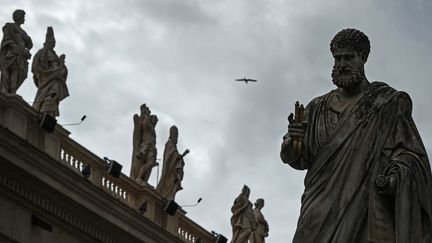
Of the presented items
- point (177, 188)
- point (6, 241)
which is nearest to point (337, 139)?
point (6, 241)

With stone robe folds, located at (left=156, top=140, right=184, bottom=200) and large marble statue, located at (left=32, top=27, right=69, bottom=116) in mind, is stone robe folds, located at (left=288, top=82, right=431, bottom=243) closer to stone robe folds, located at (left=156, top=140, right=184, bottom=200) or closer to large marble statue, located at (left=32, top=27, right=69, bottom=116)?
large marble statue, located at (left=32, top=27, right=69, bottom=116)

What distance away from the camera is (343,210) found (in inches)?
325

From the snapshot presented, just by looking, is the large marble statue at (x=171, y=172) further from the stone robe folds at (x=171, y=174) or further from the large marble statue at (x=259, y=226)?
the large marble statue at (x=259, y=226)

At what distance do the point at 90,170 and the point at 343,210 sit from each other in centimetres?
2601

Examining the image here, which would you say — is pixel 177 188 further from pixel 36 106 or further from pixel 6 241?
pixel 6 241

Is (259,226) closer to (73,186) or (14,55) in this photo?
(73,186)

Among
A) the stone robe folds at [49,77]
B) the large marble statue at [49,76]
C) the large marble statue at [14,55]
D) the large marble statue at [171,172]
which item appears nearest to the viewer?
the large marble statue at [14,55]

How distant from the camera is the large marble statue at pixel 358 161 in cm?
808

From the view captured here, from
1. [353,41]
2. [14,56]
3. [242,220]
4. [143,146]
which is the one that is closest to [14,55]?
[14,56]

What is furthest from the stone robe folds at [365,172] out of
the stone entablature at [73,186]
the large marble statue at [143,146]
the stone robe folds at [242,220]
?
the stone robe folds at [242,220]

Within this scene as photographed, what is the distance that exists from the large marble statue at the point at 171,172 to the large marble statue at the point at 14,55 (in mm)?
6916

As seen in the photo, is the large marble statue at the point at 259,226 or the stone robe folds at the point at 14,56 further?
the large marble statue at the point at 259,226

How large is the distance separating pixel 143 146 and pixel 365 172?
2970cm

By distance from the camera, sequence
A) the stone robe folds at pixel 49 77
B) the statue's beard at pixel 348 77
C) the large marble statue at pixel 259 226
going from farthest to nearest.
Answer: the large marble statue at pixel 259 226, the stone robe folds at pixel 49 77, the statue's beard at pixel 348 77
